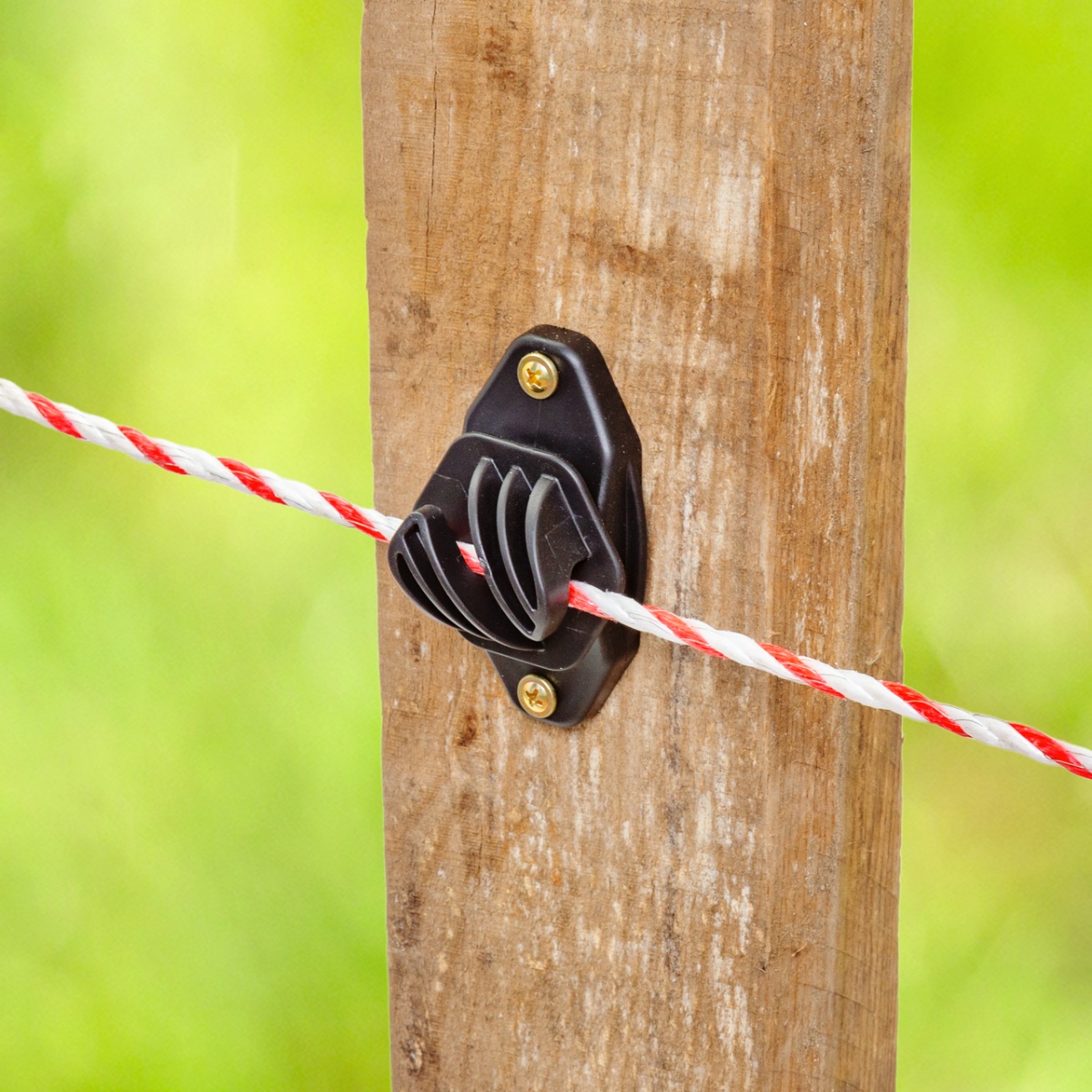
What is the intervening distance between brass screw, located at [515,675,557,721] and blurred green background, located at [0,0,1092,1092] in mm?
593

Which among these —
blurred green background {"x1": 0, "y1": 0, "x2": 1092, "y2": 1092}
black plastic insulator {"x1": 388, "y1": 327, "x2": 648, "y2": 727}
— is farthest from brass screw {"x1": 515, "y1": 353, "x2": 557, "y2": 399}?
blurred green background {"x1": 0, "y1": 0, "x2": 1092, "y2": 1092}

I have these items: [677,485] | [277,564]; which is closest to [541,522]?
[677,485]

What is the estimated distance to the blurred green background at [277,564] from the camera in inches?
36.7

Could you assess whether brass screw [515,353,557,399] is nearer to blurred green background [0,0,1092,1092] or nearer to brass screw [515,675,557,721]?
brass screw [515,675,557,721]

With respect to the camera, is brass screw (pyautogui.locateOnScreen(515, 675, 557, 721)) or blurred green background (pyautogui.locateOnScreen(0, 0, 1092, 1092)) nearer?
brass screw (pyautogui.locateOnScreen(515, 675, 557, 721))

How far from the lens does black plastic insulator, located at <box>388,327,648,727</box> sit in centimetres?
41

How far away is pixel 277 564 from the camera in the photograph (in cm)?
109

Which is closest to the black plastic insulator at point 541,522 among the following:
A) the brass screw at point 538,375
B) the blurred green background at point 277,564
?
the brass screw at point 538,375

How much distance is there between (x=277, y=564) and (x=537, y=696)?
68 centimetres

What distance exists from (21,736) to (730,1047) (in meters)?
0.92

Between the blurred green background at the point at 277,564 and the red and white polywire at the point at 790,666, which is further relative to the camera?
the blurred green background at the point at 277,564

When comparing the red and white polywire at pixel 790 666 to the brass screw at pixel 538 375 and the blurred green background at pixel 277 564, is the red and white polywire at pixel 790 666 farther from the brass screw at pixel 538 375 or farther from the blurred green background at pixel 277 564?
the blurred green background at pixel 277 564

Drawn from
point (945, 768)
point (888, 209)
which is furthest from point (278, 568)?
point (888, 209)

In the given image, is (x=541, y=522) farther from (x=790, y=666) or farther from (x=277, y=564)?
(x=277, y=564)
